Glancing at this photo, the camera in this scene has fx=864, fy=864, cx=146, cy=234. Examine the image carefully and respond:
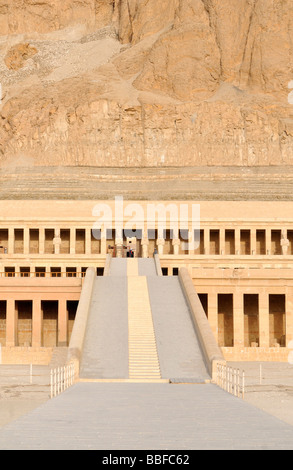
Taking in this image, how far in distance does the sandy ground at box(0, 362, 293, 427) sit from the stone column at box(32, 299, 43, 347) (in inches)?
286

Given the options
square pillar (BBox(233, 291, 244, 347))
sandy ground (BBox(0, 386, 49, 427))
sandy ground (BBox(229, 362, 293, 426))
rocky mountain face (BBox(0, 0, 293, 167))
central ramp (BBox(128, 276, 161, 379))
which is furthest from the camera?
rocky mountain face (BBox(0, 0, 293, 167))

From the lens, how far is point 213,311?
33781 mm

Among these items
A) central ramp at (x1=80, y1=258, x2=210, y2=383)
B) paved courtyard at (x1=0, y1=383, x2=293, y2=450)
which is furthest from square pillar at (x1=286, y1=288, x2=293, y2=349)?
paved courtyard at (x1=0, y1=383, x2=293, y2=450)

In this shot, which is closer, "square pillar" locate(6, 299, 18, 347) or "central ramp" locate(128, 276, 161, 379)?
"central ramp" locate(128, 276, 161, 379)

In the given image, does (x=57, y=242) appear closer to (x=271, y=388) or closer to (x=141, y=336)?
(x=141, y=336)

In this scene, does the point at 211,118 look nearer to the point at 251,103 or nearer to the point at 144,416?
the point at 251,103

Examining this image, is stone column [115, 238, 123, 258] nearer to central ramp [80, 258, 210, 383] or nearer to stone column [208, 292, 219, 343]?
central ramp [80, 258, 210, 383]

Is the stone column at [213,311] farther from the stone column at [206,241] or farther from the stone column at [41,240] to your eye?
the stone column at [41,240]

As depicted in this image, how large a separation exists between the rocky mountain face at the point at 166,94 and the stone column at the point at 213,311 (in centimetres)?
4588

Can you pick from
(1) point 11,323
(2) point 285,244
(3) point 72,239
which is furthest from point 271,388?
(3) point 72,239

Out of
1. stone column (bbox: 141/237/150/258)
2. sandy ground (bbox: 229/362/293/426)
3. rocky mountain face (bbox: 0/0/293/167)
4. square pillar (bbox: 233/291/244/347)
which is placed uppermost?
rocky mountain face (bbox: 0/0/293/167)

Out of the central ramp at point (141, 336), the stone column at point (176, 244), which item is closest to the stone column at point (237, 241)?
the stone column at point (176, 244)

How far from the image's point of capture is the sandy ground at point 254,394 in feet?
63.6

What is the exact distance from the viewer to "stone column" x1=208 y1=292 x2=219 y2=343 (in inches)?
1313
